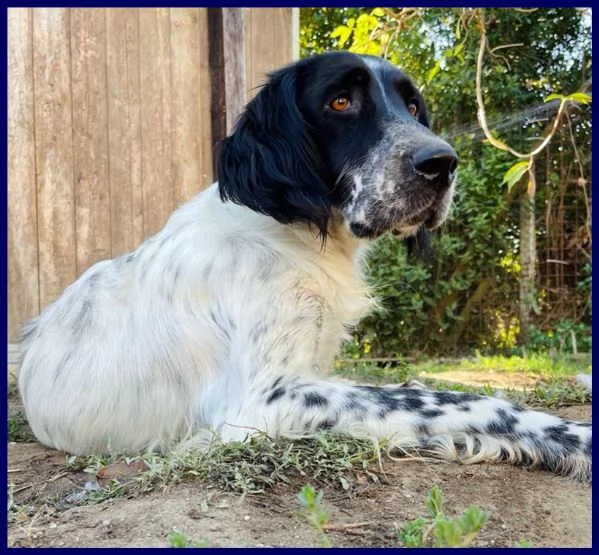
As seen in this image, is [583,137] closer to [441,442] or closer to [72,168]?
[72,168]

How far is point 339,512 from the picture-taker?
1.97 metres

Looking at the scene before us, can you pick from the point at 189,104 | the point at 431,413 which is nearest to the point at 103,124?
the point at 189,104

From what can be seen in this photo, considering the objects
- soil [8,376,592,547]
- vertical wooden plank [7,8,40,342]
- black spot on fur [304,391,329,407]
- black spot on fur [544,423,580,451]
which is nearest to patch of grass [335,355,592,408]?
black spot on fur [544,423,580,451]

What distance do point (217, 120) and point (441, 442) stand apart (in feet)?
12.9

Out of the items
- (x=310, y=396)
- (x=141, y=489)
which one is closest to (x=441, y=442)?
(x=310, y=396)

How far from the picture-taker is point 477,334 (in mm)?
8203

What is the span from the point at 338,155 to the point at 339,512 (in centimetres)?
145

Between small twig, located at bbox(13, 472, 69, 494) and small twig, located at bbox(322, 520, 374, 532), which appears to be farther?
small twig, located at bbox(13, 472, 69, 494)

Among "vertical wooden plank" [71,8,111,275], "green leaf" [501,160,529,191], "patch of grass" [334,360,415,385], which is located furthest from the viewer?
"vertical wooden plank" [71,8,111,275]

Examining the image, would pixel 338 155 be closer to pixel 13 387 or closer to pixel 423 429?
pixel 423 429

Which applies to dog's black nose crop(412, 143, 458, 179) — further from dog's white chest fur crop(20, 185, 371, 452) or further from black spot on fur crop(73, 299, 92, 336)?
black spot on fur crop(73, 299, 92, 336)

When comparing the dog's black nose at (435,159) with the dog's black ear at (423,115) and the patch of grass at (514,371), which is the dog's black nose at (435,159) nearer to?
the dog's black ear at (423,115)

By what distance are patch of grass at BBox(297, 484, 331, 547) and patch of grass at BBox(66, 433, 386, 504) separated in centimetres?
21

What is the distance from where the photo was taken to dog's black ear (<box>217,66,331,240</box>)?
277cm
